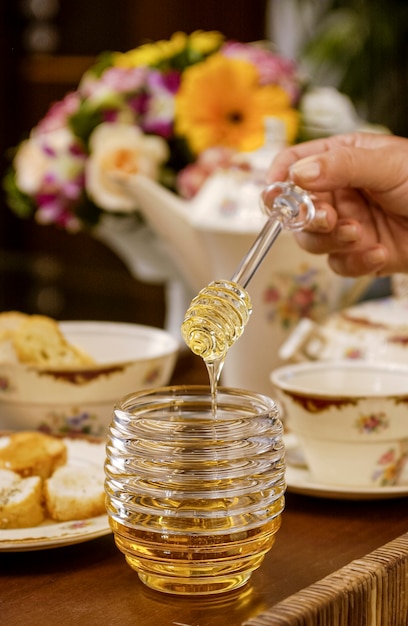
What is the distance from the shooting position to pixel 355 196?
114cm

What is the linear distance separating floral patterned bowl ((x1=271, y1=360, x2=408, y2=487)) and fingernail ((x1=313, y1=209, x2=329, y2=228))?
0.53 ft

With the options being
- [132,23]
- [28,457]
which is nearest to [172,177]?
[28,457]

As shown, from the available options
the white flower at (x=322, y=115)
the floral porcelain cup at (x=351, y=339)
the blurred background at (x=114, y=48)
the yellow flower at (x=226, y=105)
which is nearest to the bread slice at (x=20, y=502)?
the floral porcelain cup at (x=351, y=339)

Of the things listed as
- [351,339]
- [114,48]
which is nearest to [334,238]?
[351,339]

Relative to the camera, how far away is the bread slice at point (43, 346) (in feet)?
3.89

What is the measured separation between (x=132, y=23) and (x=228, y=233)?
3246mm

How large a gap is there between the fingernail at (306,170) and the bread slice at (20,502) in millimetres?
352

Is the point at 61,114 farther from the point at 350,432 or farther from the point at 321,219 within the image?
the point at 350,432

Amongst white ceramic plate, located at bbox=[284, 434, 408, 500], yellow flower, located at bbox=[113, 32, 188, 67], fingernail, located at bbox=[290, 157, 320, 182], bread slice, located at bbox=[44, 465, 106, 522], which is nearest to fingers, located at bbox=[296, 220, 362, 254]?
fingernail, located at bbox=[290, 157, 320, 182]

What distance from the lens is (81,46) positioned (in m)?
4.61

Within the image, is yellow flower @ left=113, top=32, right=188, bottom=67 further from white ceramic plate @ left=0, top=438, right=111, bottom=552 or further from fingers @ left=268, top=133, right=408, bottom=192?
white ceramic plate @ left=0, top=438, right=111, bottom=552

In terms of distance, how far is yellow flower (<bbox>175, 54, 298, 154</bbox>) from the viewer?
68.2 inches

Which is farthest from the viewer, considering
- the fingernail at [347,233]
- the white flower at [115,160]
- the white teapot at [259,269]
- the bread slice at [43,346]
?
the white flower at [115,160]

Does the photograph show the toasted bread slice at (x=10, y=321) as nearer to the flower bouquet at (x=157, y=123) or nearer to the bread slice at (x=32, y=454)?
the bread slice at (x=32, y=454)
